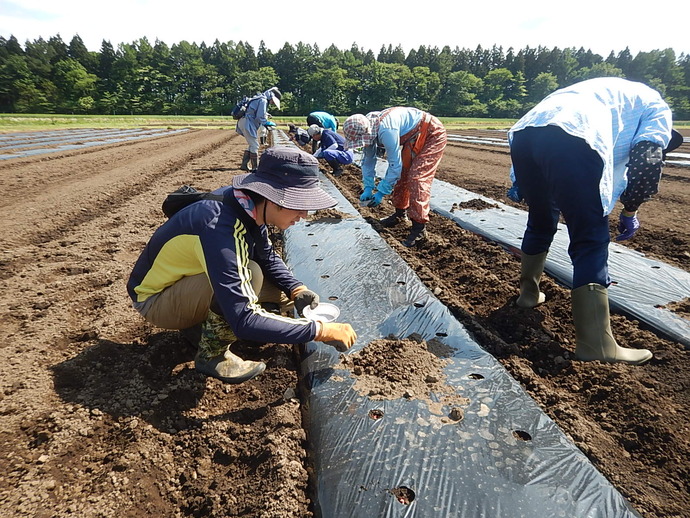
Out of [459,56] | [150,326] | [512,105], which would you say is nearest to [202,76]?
[512,105]

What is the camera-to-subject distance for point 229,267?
55.6 inches

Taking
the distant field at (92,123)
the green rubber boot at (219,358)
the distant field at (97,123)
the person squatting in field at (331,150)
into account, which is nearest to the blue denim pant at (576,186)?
the green rubber boot at (219,358)

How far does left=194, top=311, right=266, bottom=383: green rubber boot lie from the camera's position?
1.72 m

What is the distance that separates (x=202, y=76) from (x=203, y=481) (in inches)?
2324

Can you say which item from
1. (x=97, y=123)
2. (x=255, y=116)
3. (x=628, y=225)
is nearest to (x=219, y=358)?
(x=628, y=225)

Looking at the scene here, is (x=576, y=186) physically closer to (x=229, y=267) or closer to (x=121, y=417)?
(x=229, y=267)

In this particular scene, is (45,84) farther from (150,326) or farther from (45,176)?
(150,326)

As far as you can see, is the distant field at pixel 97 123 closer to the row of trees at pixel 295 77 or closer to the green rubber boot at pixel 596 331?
the row of trees at pixel 295 77

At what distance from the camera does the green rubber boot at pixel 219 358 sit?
1.72 metres

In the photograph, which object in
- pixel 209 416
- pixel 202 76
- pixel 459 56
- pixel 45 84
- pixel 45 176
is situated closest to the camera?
pixel 209 416

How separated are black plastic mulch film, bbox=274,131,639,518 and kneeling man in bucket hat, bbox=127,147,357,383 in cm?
30

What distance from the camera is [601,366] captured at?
179 cm

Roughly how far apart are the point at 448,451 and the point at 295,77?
223 feet

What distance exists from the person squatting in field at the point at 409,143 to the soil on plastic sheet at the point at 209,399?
0.65m
